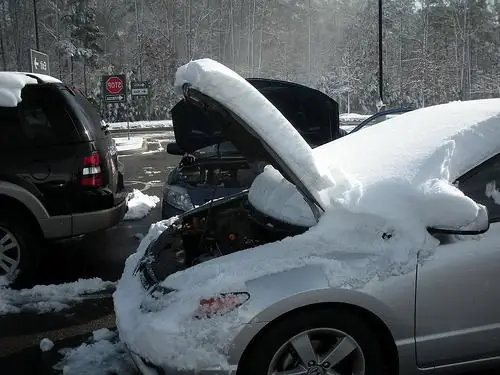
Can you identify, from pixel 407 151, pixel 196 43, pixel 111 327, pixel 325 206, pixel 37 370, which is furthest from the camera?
pixel 196 43

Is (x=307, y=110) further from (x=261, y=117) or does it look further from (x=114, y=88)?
(x=114, y=88)

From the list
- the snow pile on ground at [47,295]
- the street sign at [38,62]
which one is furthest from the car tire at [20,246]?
the street sign at [38,62]

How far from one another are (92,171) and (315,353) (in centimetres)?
305

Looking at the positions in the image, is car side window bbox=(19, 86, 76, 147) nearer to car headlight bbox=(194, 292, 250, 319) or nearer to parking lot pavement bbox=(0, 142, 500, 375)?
parking lot pavement bbox=(0, 142, 500, 375)

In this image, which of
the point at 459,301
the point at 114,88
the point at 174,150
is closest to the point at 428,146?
the point at 459,301

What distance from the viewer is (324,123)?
6309 mm

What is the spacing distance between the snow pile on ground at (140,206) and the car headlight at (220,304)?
16.6ft

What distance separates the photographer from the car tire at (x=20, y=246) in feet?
15.8

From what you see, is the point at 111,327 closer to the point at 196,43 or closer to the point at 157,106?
the point at 157,106

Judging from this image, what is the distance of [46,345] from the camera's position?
3.80m

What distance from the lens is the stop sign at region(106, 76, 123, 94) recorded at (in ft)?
67.8

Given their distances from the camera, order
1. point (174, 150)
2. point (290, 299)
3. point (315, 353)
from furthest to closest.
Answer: point (174, 150)
point (315, 353)
point (290, 299)

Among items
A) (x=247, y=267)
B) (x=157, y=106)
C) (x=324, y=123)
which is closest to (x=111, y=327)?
(x=247, y=267)

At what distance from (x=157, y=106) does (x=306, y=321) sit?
39943 mm
